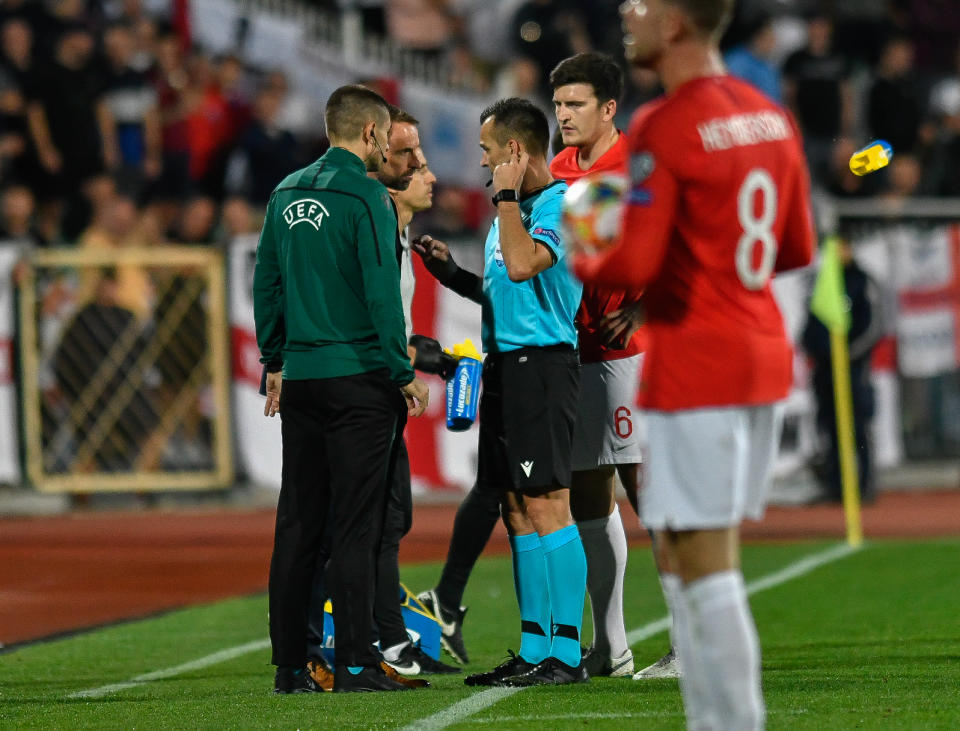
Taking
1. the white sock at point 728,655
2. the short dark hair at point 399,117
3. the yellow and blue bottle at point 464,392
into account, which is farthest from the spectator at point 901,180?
the white sock at point 728,655

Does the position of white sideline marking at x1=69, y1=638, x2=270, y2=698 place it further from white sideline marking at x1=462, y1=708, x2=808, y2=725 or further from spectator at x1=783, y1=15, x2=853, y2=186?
spectator at x1=783, y1=15, x2=853, y2=186

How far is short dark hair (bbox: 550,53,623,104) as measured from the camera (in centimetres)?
712

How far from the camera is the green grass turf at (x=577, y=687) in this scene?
19.6ft

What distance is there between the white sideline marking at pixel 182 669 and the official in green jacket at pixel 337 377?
858 millimetres

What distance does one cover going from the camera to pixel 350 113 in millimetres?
6762

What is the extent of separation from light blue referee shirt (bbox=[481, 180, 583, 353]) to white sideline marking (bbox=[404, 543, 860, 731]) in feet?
4.60

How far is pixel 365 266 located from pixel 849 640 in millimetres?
3264

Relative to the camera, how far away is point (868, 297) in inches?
641

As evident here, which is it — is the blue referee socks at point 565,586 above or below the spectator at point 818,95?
below

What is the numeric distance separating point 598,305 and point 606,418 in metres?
0.49

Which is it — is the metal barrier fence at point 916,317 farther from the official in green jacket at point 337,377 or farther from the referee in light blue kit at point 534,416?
the official in green jacket at point 337,377

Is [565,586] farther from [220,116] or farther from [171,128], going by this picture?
[220,116]

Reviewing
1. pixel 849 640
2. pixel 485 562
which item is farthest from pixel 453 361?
pixel 485 562

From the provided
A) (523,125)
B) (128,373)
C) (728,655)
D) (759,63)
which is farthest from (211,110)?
(728,655)
